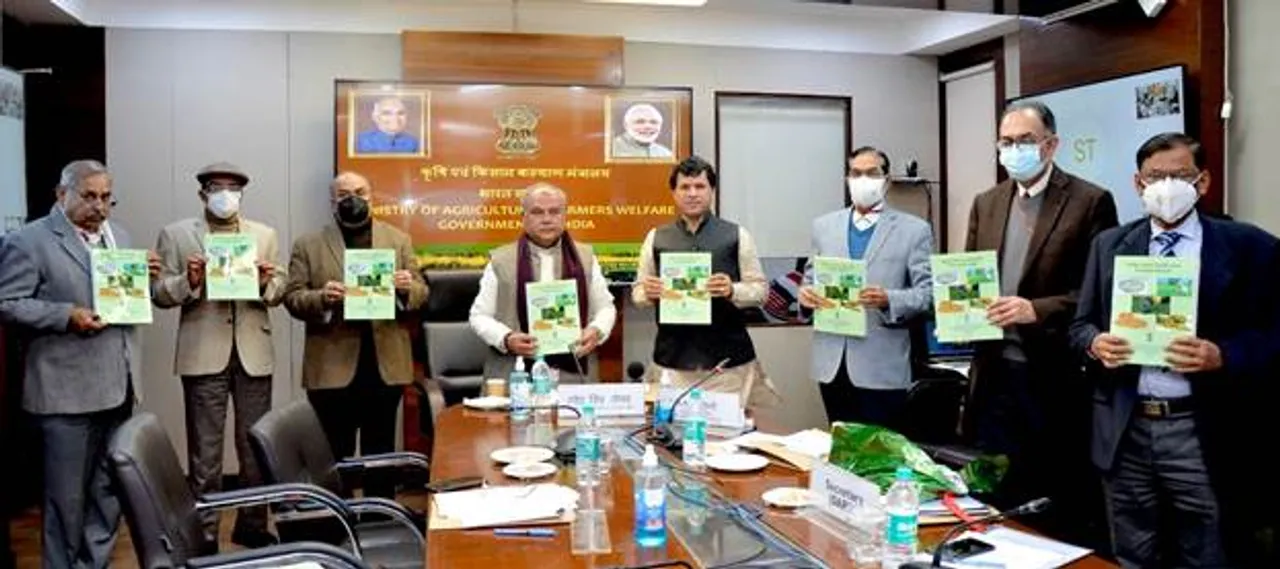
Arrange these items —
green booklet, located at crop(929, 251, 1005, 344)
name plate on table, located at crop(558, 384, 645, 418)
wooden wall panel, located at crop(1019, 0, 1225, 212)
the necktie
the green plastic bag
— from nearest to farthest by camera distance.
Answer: the green plastic bag, the necktie, green booklet, located at crop(929, 251, 1005, 344), name plate on table, located at crop(558, 384, 645, 418), wooden wall panel, located at crop(1019, 0, 1225, 212)

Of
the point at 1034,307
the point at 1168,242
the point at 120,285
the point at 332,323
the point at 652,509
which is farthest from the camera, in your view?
the point at 332,323

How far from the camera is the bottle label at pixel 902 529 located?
1.69 m

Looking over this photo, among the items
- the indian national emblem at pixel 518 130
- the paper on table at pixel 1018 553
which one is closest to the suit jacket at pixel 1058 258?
the paper on table at pixel 1018 553

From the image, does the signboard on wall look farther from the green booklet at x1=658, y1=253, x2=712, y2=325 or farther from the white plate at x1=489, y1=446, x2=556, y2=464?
the white plate at x1=489, y1=446, x2=556, y2=464

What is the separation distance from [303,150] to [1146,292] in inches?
163

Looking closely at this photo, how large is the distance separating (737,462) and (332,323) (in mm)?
2227

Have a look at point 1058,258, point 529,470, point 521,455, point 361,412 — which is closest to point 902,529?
point 529,470

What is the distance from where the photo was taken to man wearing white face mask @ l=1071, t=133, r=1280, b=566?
2.50 metres

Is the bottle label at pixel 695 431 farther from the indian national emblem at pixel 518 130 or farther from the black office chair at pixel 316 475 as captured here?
the indian national emblem at pixel 518 130

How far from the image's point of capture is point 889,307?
339cm

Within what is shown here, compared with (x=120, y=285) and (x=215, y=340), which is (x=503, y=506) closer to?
(x=120, y=285)

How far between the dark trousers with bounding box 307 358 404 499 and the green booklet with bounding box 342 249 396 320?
0.36m

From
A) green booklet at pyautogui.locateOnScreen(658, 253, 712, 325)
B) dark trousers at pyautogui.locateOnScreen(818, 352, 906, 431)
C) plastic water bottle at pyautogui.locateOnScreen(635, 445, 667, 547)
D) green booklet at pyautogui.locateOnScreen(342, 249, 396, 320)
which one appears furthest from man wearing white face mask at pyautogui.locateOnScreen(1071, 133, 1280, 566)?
green booklet at pyautogui.locateOnScreen(342, 249, 396, 320)

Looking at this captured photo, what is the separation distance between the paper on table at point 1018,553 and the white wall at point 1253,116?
2.31 m
